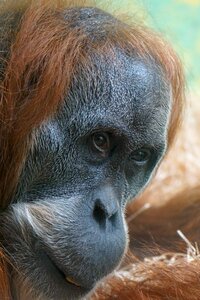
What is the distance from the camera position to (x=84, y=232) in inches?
73.5

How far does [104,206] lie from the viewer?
74.2 inches

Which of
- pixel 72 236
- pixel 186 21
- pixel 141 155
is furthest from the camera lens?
pixel 186 21

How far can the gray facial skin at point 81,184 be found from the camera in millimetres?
1881

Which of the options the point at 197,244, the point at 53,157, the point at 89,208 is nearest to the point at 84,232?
the point at 89,208

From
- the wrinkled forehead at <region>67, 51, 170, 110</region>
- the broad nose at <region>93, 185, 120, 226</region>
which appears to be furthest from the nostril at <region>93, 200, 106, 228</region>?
the wrinkled forehead at <region>67, 51, 170, 110</region>

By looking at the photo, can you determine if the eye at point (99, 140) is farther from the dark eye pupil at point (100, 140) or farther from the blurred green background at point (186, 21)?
the blurred green background at point (186, 21)

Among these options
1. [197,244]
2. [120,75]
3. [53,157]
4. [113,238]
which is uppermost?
[120,75]

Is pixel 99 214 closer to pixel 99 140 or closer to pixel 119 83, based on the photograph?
pixel 99 140

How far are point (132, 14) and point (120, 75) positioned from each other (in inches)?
13.3

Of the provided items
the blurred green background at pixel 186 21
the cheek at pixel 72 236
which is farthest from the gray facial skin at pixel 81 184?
the blurred green background at pixel 186 21

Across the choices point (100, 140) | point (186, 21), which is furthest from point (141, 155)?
point (186, 21)

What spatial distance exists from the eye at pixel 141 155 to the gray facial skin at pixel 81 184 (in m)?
0.05

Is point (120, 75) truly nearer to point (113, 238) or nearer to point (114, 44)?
point (114, 44)

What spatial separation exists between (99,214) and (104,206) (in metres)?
0.02
